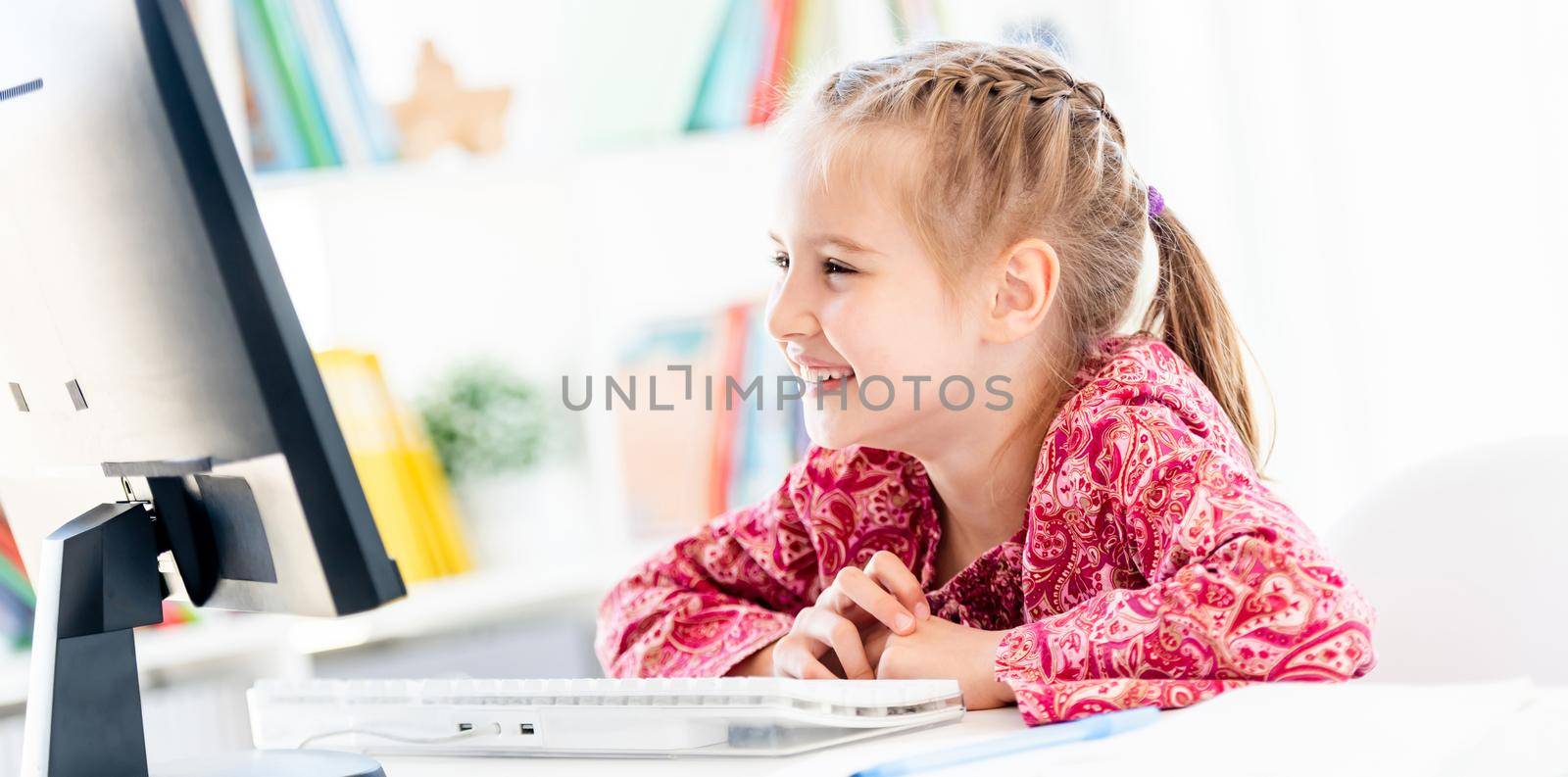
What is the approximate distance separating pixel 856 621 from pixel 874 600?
0.08 m

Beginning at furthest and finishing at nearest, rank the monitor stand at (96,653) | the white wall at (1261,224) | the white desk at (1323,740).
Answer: the white wall at (1261,224) → the monitor stand at (96,653) → the white desk at (1323,740)

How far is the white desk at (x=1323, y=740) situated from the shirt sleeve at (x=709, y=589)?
0.40 meters

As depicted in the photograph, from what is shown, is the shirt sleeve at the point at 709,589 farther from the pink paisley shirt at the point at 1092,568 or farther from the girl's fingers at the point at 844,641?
the girl's fingers at the point at 844,641

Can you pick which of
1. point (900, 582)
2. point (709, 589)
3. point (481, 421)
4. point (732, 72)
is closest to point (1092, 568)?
point (900, 582)

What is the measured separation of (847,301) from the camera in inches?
37.4

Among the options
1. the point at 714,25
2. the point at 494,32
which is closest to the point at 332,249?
the point at 494,32

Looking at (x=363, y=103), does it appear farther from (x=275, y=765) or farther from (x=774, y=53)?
(x=275, y=765)

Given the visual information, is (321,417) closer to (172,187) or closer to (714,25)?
(172,187)

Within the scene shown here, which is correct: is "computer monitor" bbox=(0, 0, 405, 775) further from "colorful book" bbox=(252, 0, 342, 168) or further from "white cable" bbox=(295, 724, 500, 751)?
"colorful book" bbox=(252, 0, 342, 168)

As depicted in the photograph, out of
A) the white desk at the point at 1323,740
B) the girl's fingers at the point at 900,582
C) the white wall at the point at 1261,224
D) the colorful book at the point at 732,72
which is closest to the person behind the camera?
the white desk at the point at 1323,740

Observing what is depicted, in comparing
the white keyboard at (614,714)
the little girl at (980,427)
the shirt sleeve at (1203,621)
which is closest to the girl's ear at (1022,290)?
the little girl at (980,427)

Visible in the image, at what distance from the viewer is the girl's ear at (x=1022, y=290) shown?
0.97 meters

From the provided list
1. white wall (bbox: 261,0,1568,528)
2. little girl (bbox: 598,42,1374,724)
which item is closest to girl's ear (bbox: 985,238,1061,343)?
little girl (bbox: 598,42,1374,724)

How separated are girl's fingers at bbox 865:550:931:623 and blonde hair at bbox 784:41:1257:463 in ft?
0.71
